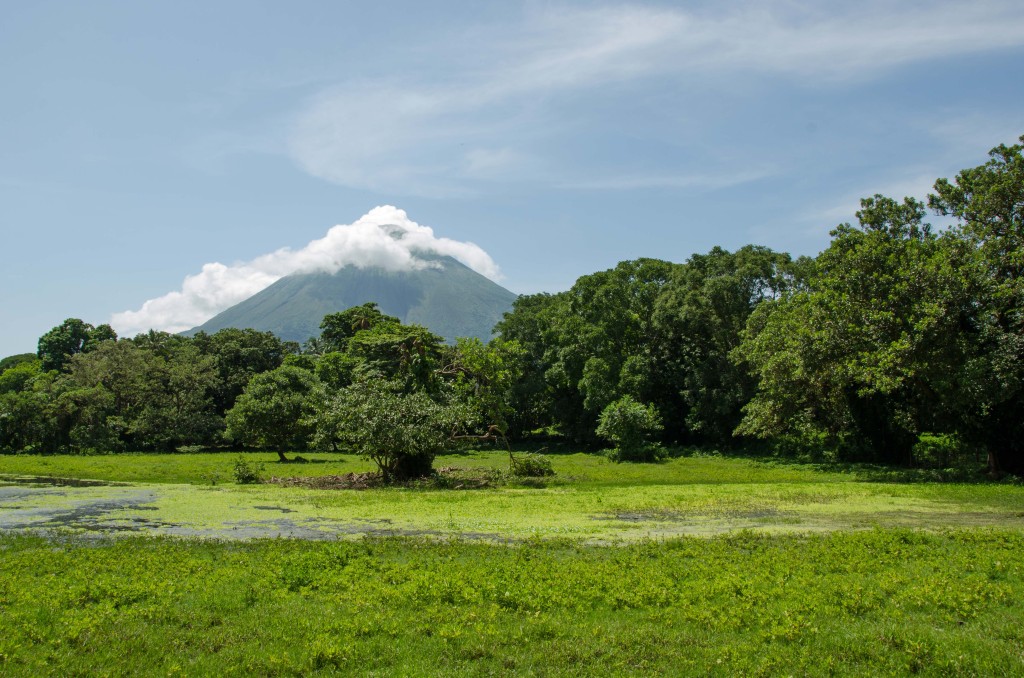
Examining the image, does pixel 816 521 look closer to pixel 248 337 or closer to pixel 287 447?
Answer: pixel 287 447

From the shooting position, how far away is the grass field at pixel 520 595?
7234 millimetres

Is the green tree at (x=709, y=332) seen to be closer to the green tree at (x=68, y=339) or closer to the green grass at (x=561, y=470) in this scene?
the green grass at (x=561, y=470)

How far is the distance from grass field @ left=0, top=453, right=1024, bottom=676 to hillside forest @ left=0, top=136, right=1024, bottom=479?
999cm

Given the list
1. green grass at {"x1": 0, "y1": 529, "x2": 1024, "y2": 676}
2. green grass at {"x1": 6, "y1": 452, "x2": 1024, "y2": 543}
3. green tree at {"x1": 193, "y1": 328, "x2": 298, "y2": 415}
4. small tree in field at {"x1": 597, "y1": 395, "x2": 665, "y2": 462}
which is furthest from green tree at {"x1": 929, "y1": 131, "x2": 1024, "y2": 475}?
green tree at {"x1": 193, "y1": 328, "x2": 298, "y2": 415}

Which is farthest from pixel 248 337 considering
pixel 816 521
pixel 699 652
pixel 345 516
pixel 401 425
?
pixel 699 652

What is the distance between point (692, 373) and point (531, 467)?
22.2 metres

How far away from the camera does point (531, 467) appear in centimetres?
3216

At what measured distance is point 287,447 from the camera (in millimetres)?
58406

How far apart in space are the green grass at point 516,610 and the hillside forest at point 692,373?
16.1m

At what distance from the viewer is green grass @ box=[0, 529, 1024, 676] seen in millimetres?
7156

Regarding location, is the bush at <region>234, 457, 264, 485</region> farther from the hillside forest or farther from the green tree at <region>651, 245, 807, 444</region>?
the green tree at <region>651, 245, 807, 444</region>

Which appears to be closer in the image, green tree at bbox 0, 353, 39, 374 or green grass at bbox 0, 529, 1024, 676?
green grass at bbox 0, 529, 1024, 676

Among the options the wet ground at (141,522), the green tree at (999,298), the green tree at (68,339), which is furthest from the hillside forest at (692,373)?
the green tree at (68,339)

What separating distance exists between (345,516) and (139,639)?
1139 cm
